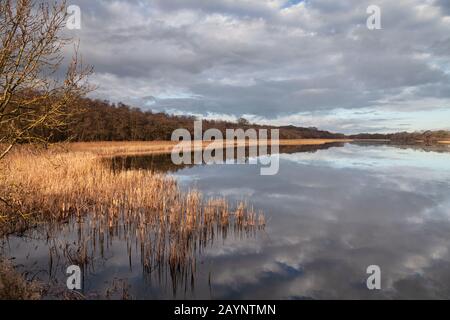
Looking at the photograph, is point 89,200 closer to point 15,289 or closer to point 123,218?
point 123,218

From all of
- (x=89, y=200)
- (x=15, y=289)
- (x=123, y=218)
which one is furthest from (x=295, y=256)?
(x=89, y=200)

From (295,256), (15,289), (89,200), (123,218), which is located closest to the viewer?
(15,289)

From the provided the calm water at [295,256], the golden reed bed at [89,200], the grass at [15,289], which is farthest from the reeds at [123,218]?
the grass at [15,289]

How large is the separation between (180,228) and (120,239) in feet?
4.81

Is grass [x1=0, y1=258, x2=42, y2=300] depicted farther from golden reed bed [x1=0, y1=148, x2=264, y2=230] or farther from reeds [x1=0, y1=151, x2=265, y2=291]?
golden reed bed [x1=0, y1=148, x2=264, y2=230]

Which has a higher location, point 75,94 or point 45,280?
point 75,94

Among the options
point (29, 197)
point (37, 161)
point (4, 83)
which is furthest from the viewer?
point (37, 161)

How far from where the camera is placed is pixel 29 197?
976 cm

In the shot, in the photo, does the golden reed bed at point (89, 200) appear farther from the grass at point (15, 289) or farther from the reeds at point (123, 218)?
the grass at point (15, 289)

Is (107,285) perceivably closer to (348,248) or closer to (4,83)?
(4,83)

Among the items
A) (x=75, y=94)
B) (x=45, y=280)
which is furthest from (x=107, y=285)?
(x=75, y=94)

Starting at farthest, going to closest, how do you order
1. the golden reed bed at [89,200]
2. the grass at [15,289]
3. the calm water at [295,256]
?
the golden reed bed at [89,200], the calm water at [295,256], the grass at [15,289]

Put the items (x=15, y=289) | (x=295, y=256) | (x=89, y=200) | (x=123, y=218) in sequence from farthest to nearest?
(x=89, y=200)
(x=123, y=218)
(x=295, y=256)
(x=15, y=289)

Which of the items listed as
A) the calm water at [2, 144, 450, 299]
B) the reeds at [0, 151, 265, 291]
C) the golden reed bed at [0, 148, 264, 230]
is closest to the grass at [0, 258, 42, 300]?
the calm water at [2, 144, 450, 299]
